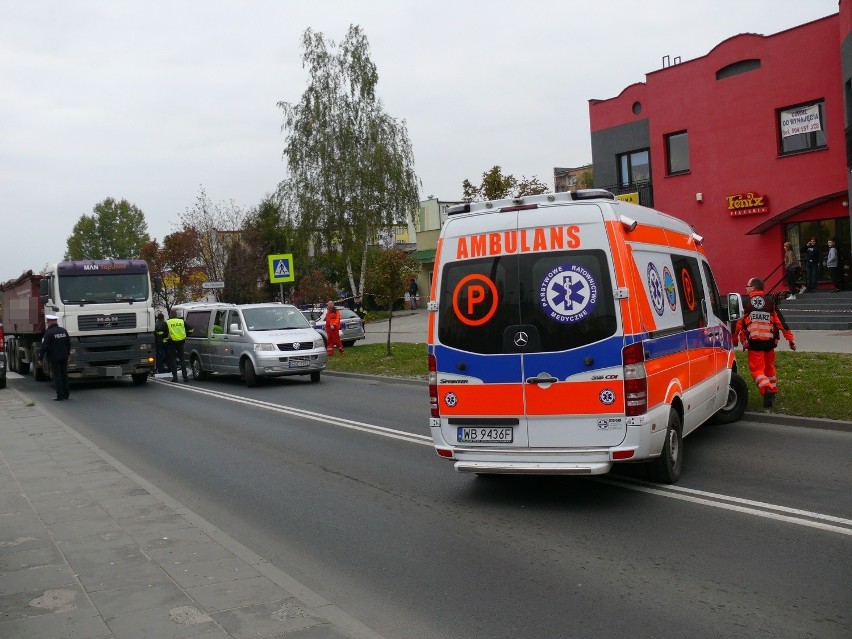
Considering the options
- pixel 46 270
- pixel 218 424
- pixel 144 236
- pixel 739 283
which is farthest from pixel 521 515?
pixel 144 236

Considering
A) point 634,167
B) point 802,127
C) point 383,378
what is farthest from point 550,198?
point 634,167

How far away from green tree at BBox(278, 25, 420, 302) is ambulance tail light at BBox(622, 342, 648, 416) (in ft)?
131

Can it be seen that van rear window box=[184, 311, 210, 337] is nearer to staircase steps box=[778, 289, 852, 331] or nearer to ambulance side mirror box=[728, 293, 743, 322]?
ambulance side mirror box=[728, 293, 743, 322]

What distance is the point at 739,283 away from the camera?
29.5 meters

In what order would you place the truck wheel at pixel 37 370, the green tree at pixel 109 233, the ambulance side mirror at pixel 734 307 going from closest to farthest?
1. the ambulance side mirror at pixel 734 307
2. the truck wheel at pixel 37 370
3. the green tree at pixel 109 233

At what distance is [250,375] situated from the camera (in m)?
20.6

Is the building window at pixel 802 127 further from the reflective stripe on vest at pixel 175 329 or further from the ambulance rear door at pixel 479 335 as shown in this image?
the ambulance rear door at pixel 479 335

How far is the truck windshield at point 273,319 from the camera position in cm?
2122

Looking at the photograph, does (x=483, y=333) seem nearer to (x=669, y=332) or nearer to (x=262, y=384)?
(x=669, y=332)

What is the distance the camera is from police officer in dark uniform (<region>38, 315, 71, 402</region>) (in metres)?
19.1

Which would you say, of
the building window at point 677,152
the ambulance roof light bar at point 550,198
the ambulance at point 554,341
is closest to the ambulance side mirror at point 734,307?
the ambulance at point 554,341

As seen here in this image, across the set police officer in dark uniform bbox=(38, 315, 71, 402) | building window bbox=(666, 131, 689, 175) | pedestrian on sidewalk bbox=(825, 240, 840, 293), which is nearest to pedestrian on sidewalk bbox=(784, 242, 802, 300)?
pedestrian on sidewalk bbox=(825, 240, 840, 293)

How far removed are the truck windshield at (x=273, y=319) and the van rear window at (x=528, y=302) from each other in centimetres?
1353

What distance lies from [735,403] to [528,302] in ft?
17.0
